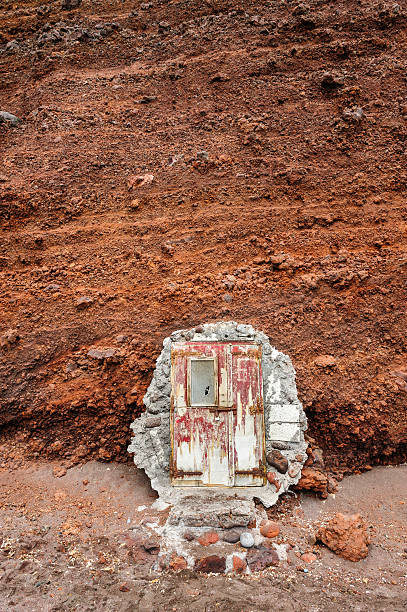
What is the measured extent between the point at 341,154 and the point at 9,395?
6.01 meters

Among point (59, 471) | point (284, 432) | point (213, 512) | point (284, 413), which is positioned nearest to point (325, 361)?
point (284, 413)

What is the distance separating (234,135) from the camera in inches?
288

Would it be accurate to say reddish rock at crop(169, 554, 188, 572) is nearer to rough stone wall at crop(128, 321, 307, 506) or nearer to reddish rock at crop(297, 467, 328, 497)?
rough stone wall at crop(128, 321, 307, 506)

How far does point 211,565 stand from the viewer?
380cm

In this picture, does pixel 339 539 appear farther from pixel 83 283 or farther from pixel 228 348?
pixel 83 283

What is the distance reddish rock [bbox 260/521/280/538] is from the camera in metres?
4.21

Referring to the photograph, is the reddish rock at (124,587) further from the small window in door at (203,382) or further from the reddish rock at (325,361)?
the reddish rock at (325,361)

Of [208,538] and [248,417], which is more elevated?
[248,417]

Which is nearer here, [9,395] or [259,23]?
[9,395]

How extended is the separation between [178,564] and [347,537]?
5.14 ft

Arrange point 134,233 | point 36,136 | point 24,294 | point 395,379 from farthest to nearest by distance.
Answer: point 36,136 < point 134,233 < point 24,294 < point 395,379

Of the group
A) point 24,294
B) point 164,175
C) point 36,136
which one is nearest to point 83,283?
point 24,294

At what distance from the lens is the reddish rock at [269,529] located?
4211mm

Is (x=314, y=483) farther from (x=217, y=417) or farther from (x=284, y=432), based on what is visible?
(x=217, y=417)
